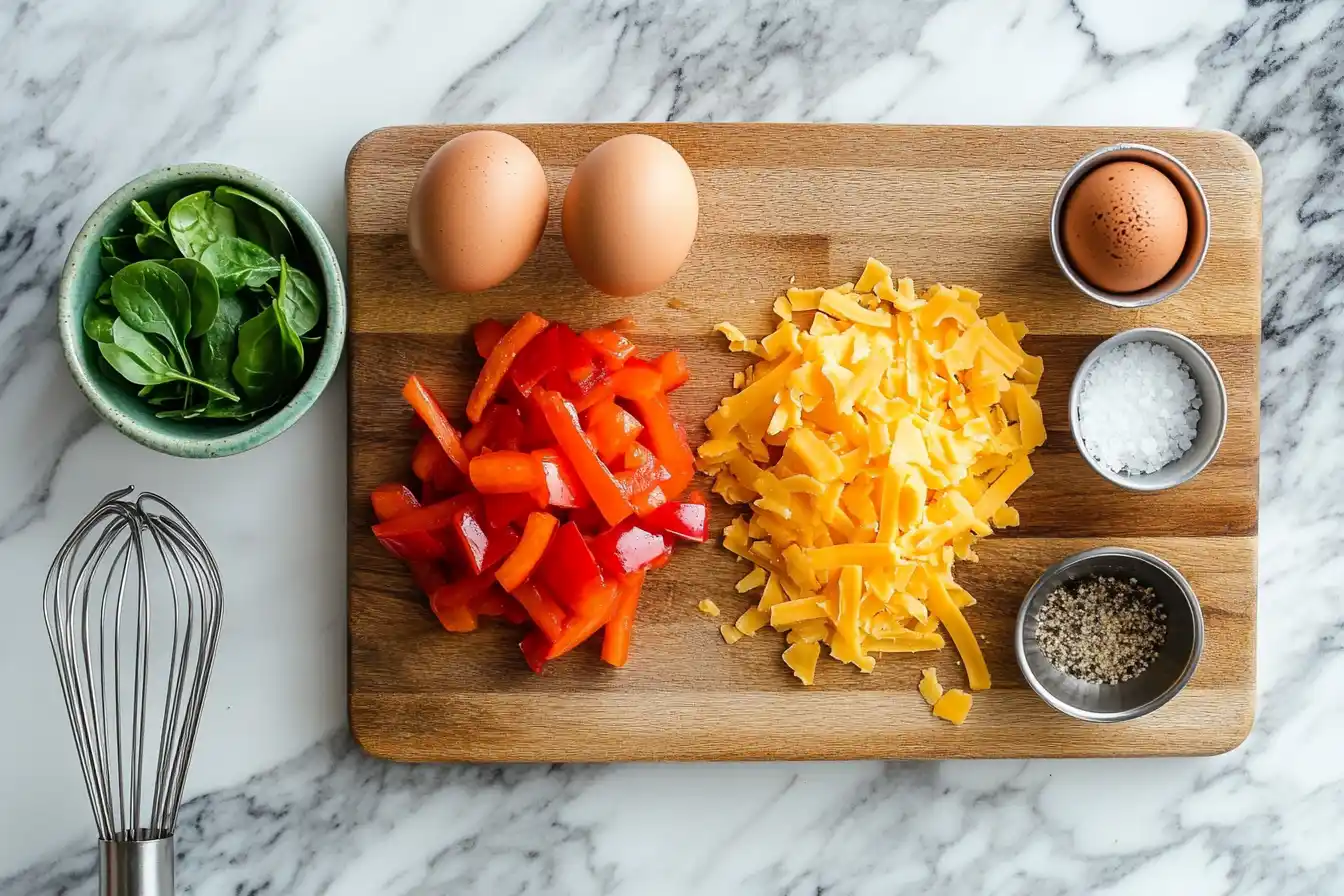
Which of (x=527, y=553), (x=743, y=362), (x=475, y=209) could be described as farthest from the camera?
(x=743, y=362)

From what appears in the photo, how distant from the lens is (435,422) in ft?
4.52

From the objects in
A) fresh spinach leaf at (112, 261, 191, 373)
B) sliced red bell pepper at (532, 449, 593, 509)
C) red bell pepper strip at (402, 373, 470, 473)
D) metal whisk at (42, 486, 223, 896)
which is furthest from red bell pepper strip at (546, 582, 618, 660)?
fresh spinach leaf at (112, 261, 191, 373)

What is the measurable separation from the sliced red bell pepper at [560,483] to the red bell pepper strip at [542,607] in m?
0.11

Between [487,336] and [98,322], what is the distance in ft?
1.52

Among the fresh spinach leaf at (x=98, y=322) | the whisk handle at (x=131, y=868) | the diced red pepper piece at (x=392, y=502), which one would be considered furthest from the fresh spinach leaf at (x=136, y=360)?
the whisk handle at (x=131, y=868)

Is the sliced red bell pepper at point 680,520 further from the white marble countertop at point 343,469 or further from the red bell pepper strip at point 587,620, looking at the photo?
the white marble countertop at point 343,469

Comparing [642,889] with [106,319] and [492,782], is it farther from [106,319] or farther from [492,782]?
[106,319]

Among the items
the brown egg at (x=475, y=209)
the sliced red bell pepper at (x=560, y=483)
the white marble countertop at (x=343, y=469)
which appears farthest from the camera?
the white marble countertop at (x=343, y=469)

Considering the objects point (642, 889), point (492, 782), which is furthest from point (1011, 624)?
point (492, 782)

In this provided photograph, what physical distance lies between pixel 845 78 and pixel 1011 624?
790mm

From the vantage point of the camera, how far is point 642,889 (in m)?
1.52

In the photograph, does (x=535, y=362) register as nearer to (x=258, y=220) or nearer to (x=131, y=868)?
(x=258, y=220)

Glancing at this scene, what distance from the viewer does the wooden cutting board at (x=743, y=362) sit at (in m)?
1.42

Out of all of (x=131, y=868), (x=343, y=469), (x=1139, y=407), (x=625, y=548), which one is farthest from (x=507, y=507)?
(x=1139, y=407)
